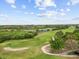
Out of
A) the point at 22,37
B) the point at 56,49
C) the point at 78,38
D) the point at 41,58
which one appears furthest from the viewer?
the point at 22,37

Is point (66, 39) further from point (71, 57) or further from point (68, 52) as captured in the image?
point (71, 57)

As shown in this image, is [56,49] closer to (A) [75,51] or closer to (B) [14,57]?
(A) [75,51]

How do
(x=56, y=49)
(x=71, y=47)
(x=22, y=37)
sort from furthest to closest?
(x=22, y=37) → (x=71, y=47) → (x=56, y=49)

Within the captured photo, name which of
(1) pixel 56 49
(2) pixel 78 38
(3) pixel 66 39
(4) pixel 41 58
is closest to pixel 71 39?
(3) pixel 66 39

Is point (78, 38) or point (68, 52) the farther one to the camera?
point (78, 38)

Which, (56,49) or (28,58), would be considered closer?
(28,58)

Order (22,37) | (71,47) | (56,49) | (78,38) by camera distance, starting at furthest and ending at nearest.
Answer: (22,37)
(78,38)
(71,47)
(56,49)

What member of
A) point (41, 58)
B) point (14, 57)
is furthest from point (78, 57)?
point (14, 57)

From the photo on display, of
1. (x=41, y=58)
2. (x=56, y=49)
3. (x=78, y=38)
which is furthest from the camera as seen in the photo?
(x=78, y=38)

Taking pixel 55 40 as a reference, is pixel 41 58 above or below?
below
